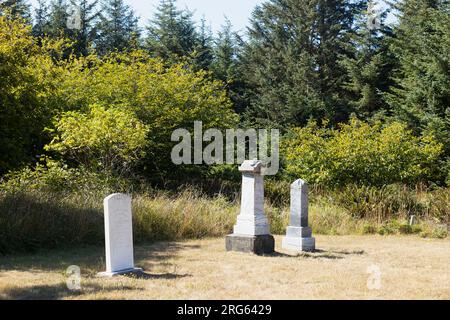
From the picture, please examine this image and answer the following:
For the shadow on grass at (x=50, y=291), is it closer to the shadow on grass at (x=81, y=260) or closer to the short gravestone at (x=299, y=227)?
the shadow on grass at (x=81, y=260)

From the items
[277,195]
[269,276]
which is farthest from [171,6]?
[269,276]

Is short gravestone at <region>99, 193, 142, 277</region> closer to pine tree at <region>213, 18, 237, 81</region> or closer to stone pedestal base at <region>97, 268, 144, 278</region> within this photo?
stone pedestal base at <region>97, 268, 144, 278</region>

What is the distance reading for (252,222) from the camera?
10984 millimetres

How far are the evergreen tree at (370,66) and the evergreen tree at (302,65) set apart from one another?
995 millimetres

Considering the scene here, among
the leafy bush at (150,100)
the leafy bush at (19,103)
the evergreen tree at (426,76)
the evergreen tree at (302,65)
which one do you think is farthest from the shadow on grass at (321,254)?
the evergreen tree at (302,65)

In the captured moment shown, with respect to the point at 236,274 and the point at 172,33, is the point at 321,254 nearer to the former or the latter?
the point at 236,274

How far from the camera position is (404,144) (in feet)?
67.5

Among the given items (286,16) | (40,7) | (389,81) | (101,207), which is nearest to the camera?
(101,207)

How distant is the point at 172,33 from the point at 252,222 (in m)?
31.2

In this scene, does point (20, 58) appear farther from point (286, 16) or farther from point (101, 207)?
point (286, 16)

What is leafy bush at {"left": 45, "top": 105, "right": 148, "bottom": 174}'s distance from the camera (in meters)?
15.1

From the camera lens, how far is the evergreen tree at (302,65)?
33500mm

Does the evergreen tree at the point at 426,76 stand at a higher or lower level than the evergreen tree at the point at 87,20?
lower

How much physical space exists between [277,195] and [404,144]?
17.7ft
